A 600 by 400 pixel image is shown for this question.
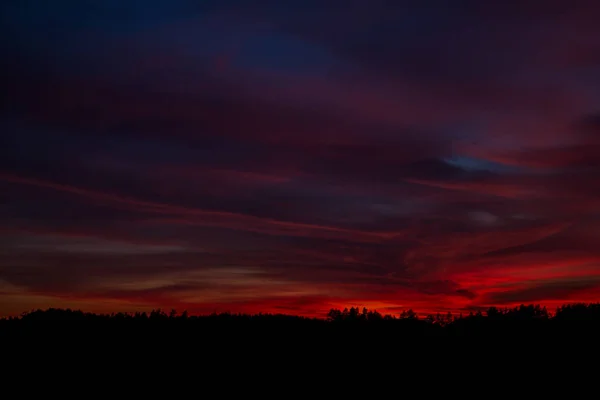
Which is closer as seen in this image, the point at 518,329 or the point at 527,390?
the point at 527,390

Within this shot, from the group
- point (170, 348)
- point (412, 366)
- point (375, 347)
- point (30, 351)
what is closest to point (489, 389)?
point (412, 366)

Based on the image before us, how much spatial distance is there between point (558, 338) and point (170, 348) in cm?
1463

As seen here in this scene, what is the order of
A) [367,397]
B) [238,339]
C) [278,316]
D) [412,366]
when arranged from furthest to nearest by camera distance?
[278,316], [238,339], [412,366], [367,397]

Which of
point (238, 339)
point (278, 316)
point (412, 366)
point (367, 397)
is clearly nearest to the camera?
point (367, 397)

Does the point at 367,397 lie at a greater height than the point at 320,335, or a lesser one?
lesser

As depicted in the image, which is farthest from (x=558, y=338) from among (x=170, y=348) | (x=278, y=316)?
(x=170, y=348)

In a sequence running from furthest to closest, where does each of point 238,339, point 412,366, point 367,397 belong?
point 238,339 → point 412,366 → point 367,397

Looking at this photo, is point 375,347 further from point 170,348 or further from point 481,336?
point 170,348

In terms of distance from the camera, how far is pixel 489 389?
959 inches

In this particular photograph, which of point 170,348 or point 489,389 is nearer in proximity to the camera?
point 489,389

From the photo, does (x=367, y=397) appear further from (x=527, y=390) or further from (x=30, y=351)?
(x=30, y=351)

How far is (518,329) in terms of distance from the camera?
28297 mm

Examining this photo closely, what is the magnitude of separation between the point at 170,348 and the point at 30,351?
5444mm

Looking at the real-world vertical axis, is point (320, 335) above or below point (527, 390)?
above
